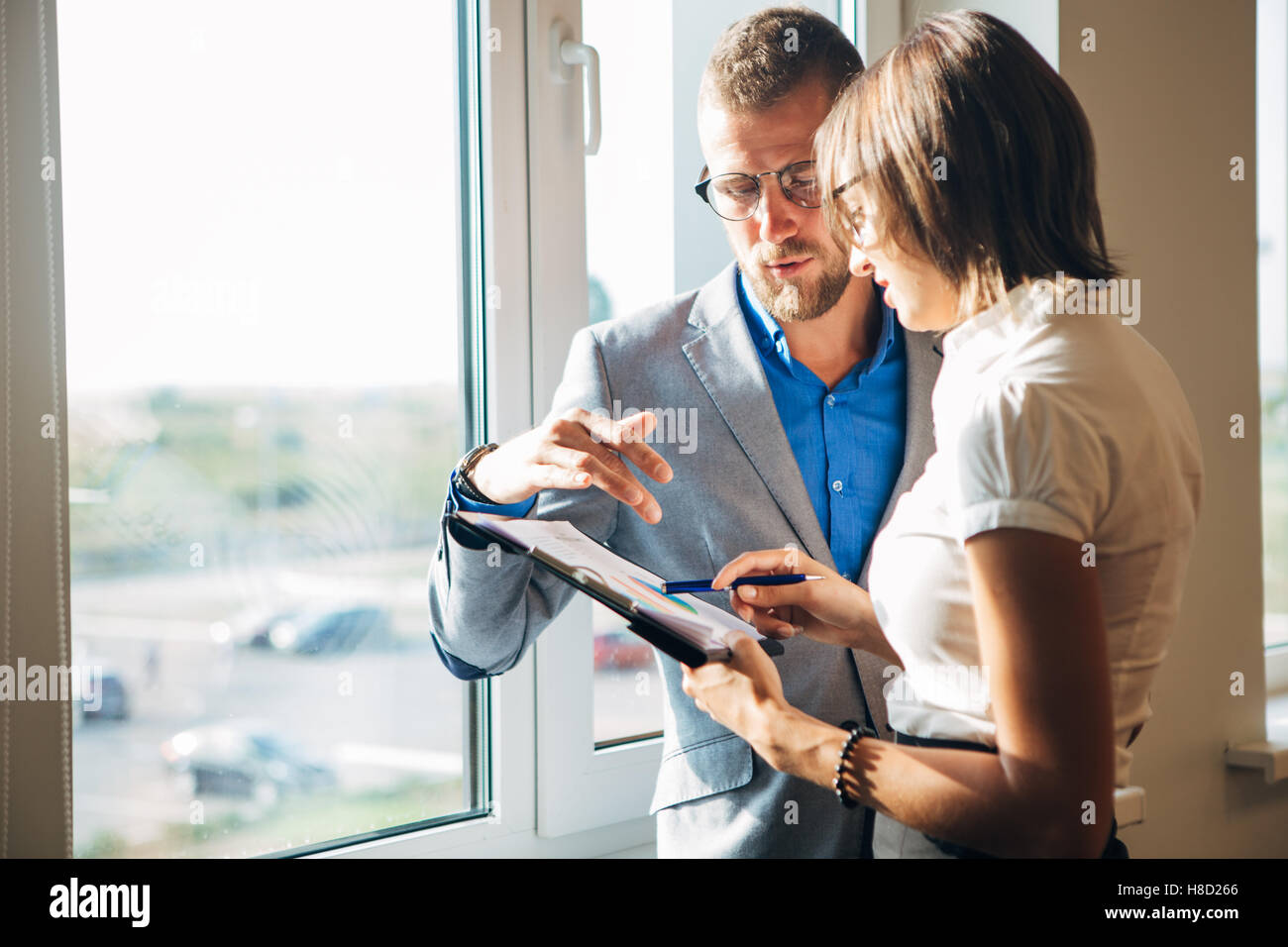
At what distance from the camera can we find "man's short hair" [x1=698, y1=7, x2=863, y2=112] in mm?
1313

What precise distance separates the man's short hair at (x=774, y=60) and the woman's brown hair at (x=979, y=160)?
47cm

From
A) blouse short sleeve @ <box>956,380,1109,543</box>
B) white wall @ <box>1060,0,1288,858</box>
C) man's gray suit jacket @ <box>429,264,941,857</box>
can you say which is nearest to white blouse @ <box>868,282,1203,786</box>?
blouse short sleeve @ <box>956,380,1109,543</box>

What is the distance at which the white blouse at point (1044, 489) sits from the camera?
73cm

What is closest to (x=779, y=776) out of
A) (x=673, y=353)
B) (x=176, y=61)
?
(x=673, y=353)

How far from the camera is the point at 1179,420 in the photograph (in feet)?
2.68

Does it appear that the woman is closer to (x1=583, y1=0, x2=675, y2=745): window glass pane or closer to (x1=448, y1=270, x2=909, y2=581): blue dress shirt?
(x1=448, y1=270, x2=909, y2=581): blue dress shirt

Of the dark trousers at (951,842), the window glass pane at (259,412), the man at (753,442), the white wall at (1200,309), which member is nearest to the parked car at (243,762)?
the window glass pane at (259,412)

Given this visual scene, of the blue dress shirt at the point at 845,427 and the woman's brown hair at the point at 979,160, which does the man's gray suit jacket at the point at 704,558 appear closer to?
the blue dress shirt at the point at 845,427

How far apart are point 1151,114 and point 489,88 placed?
4.25 ft

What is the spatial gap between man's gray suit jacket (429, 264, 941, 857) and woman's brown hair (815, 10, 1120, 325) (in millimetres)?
457

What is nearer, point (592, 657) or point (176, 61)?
point (176, 61)

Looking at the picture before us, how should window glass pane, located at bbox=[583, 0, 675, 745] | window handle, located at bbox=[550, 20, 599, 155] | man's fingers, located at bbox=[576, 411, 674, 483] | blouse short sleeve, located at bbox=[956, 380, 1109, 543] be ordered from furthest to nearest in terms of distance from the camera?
window glass pane, located at bbox=[583, 0, 675, 745] → window handle, located at bbox=[550, 20, 599, 155] → man's fingers, located at bbox=[576, 411, 674, 483] → blouse short sleeve, located at bbox=[956, 380, 1109, 543]

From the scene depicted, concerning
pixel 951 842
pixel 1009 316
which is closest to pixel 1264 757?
pixel 951 842

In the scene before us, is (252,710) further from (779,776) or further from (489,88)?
(489,88)
